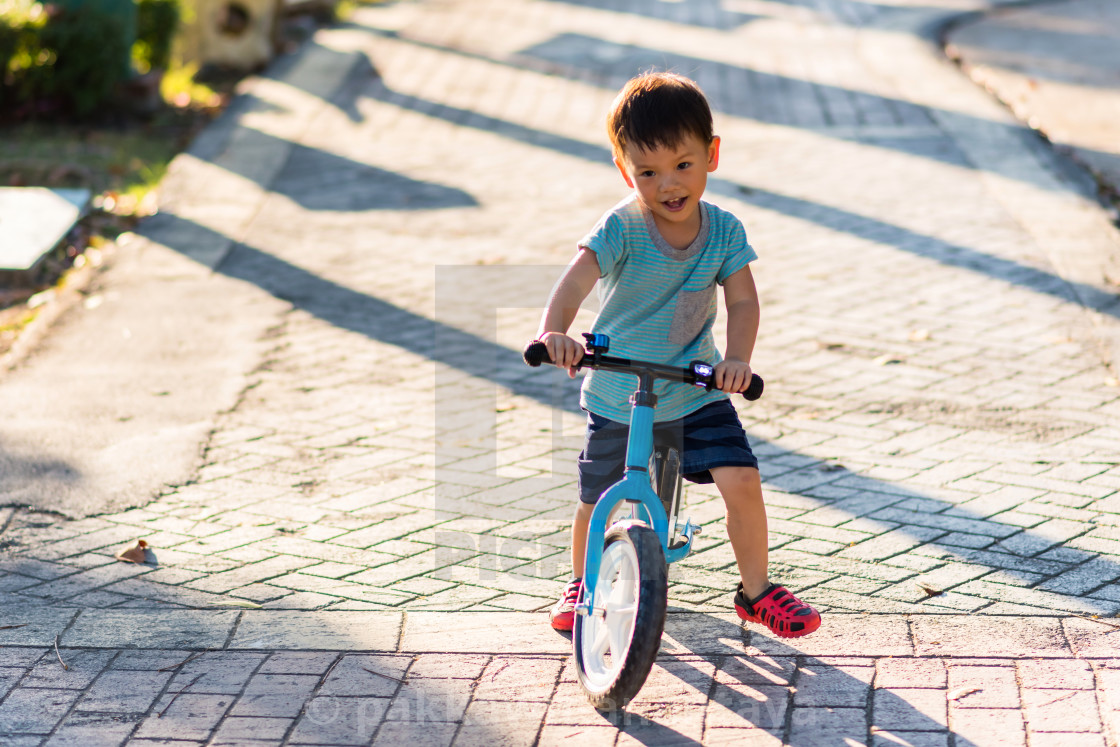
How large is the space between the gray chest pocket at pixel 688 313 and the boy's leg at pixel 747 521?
37 cm

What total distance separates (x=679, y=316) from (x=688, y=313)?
27 mm

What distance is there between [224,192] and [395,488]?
16.1 ft

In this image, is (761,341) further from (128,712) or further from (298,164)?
(298,164)

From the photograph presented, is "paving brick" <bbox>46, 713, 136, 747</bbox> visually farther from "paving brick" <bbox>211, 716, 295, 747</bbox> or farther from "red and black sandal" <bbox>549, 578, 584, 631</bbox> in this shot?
"red and black sandal" <bbox>549, 578, 584, 631</bbox>

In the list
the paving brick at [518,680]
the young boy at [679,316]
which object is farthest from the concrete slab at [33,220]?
the young boy at [679,316]

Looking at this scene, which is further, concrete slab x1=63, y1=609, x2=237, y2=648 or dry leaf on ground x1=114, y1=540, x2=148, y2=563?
dry leaf on ground x1=114, y1=540, x2=148, y2=563

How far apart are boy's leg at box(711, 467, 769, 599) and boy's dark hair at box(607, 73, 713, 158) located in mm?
889

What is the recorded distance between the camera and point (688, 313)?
10.8ft

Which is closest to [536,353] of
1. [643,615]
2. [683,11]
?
[643,615]

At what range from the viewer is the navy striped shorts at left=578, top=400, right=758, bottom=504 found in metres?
3.26

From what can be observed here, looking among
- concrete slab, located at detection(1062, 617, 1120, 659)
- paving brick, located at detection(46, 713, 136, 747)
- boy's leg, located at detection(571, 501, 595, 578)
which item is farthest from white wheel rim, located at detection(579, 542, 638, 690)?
concrete slab, located at detection(1062, 617, 1120, 659)

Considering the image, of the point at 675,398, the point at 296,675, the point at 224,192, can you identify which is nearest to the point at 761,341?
the point at 675,398

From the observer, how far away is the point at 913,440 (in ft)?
16.5

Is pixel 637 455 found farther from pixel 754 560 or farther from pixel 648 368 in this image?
pixel 754 560
